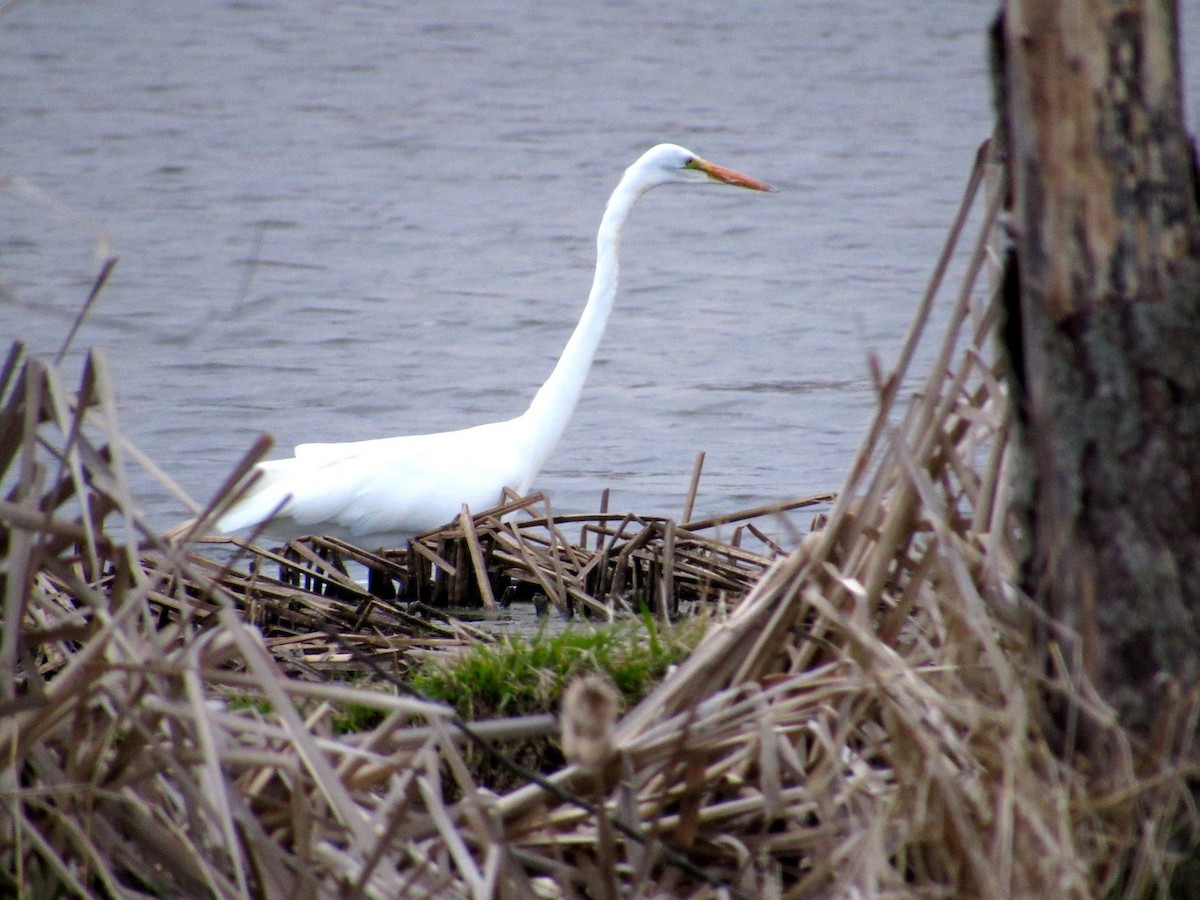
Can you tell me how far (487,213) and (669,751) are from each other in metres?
11.1

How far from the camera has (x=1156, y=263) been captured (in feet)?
6.11

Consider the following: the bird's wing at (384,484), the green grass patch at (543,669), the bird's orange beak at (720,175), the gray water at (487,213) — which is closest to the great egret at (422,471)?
the bird's wing at (384,484)

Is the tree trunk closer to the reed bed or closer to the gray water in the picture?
the reed bed

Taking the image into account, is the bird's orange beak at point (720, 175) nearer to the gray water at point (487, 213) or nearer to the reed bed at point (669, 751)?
the gray water at point (487, 213)

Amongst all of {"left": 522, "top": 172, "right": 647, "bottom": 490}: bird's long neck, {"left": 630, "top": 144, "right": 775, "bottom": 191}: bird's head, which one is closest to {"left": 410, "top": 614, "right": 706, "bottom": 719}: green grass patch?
{"left": 522, "top": 172, "right": 647, "bottom": 490}: bird's long neck

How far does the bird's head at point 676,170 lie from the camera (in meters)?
5.77

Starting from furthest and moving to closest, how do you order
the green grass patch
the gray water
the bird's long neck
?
1. the gray water
2. the bird's long neck
3. the green grass patch

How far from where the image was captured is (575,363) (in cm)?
552

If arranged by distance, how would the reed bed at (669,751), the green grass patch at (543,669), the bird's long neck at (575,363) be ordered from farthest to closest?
the bird's long neck at (575,363), the green grass patch at (543,669), the reed bed at (669,751)

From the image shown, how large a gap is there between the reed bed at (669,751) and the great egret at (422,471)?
283cm

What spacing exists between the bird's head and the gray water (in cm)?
114

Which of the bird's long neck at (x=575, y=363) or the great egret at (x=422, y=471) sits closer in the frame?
the great egret at (x=422, y=471)

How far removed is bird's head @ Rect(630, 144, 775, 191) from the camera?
5773mm

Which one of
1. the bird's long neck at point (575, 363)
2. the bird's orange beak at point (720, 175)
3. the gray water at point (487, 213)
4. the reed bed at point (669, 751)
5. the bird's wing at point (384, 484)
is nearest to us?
the reed bed at point (669, 751)
